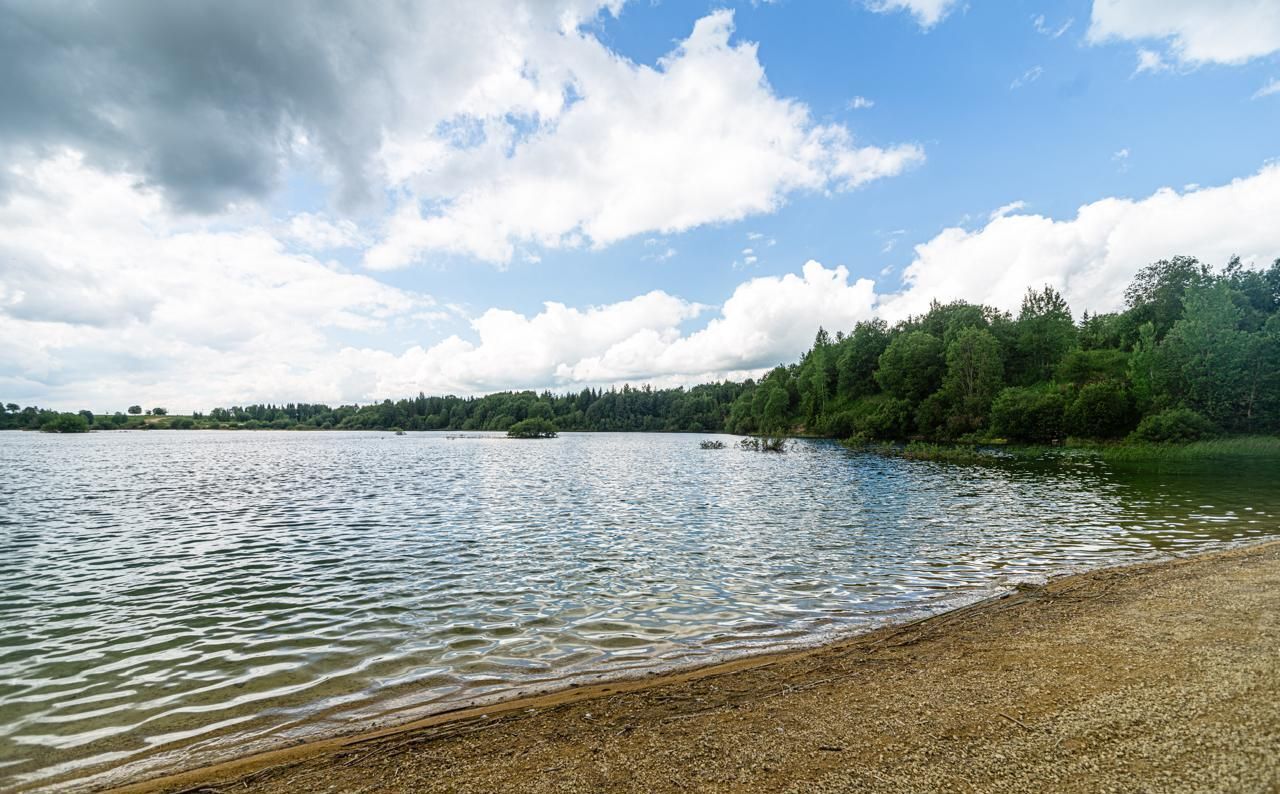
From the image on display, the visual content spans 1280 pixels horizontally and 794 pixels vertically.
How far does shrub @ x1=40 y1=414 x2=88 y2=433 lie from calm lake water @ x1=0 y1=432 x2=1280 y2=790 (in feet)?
669

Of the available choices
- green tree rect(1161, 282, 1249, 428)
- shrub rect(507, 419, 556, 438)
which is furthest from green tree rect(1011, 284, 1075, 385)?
shrub rect(507, 419, 556, 438)

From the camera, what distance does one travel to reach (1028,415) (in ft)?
276

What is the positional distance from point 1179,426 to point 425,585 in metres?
84.5

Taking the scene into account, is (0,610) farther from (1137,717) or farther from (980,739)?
(1137,717)

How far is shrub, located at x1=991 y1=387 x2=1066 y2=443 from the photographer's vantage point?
81562 millimetres

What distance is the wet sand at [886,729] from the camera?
537 centimetres

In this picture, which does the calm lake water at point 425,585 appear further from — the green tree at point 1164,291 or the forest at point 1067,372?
A: the green tree at point 1164,291

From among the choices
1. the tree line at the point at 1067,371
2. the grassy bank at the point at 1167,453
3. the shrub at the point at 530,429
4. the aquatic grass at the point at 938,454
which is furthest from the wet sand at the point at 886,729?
the shrub at the point at 530,429

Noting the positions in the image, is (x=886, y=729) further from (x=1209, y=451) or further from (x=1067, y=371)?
(x=1067, y=371)

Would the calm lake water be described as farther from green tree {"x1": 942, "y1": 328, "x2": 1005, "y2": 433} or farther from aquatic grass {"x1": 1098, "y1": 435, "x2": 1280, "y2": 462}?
green tree {"x1": 942, "y1": 328, "x2": 1005, "y2": 433}

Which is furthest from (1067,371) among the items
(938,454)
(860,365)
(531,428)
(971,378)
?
(531,428)

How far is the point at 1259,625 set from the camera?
372 inches

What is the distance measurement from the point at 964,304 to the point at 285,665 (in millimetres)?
176441

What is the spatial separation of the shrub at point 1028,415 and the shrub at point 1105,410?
3.83 metres
